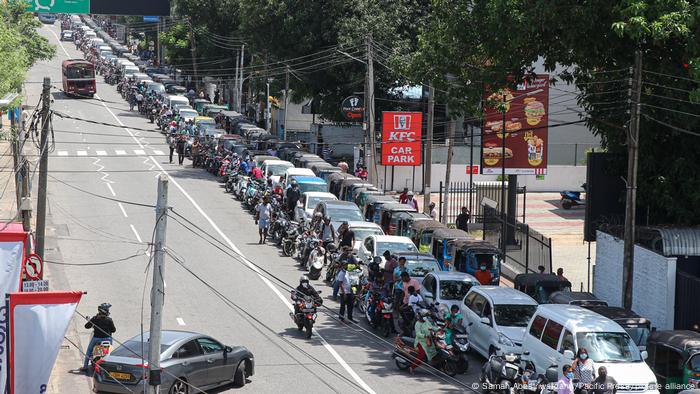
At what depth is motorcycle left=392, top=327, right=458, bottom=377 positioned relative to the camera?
22.5 metres

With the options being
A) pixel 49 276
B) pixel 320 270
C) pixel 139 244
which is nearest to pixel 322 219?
pixel 320 270

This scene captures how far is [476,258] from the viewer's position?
29.8 m

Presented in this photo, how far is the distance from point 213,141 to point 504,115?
70.6ft

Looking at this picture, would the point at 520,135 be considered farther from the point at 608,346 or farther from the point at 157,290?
the point at 157,290

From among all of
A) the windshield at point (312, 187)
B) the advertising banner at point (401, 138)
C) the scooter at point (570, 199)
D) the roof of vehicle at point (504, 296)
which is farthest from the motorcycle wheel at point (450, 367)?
the scooter at point (570, 199)

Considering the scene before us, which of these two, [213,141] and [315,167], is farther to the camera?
[213,141]

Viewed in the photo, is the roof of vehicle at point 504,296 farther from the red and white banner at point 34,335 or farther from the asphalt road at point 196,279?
the red and white banner at point 34,335

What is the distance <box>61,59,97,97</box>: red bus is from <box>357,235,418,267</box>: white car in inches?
2131

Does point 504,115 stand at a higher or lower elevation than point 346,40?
lower

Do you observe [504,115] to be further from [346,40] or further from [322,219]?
[346,40]

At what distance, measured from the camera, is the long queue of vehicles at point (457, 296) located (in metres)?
20.6

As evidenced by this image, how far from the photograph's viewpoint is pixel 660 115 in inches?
1072

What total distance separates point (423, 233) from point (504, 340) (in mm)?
10496

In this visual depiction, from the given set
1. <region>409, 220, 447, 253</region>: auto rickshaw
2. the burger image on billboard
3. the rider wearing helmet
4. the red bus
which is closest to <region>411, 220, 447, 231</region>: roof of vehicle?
<region>409, 220, 447, 253</region>: auto rickshaw
